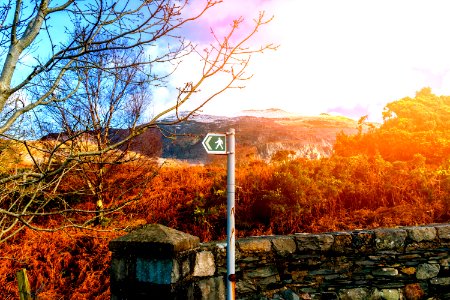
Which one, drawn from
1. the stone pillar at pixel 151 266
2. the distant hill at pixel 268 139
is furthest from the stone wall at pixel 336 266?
the distant hill at pixel 268 139

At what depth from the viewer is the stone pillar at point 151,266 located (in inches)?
114

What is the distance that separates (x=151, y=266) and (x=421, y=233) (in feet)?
11.9

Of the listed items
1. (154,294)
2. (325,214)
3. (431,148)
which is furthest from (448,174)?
(154,294)

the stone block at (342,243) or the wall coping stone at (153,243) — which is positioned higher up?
the wall coping stone at (153,243)

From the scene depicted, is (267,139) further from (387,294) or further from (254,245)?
(254,245)

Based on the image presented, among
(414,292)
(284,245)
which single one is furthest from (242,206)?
(414,292)

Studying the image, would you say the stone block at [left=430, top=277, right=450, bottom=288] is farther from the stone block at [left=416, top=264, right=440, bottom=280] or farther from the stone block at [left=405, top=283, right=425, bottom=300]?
the stone block at [left=405, top=283, right=425, bottom=300]

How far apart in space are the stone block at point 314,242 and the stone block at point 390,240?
0.65 meters

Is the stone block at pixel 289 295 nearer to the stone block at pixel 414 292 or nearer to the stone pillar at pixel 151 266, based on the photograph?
the stone block at pixel 414 292

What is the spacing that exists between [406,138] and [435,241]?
591 centimetres

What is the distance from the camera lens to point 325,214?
695cm

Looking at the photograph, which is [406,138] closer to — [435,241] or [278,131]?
[435,241]

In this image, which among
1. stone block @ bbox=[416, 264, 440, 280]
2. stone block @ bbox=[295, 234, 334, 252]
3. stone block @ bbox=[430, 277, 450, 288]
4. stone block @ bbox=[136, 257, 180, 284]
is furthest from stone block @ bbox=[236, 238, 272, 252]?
stone block @ bbox=[430, 277, 450, 288]

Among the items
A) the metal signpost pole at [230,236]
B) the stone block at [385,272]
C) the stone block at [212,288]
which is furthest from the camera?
the stone block at [385,272]
